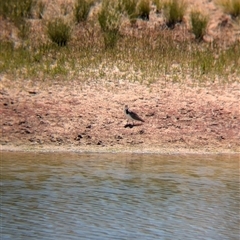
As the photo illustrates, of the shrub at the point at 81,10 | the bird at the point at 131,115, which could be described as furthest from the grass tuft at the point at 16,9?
the bird at the point at 131,115

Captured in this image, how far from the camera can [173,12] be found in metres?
15.1

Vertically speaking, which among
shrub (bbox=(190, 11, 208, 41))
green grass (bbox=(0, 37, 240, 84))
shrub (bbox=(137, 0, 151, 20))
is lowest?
green grass (bbox=(0, 37, 240, 84))

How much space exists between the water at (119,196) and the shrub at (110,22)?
377 centimetres

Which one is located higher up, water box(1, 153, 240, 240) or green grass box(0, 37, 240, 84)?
green grass box(0, 37, 240, 84)

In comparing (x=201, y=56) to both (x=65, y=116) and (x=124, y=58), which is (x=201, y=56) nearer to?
(x=124, y=58)

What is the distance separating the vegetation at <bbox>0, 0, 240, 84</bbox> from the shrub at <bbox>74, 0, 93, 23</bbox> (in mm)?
91

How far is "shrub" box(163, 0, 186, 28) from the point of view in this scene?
15031 millimetres

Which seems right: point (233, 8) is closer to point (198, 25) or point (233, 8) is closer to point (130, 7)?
point (198, 25)

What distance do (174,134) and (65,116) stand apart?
152 cm

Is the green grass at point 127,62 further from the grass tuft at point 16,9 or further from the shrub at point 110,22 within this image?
the grass tuft at point 16,9

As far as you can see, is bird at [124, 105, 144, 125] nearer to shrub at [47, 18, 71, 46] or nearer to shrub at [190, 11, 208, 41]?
shrub at [47, 18, 71, 46]

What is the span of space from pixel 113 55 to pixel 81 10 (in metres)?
1.98

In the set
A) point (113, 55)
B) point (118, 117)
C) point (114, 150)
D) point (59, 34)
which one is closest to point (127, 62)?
point (113, 55)

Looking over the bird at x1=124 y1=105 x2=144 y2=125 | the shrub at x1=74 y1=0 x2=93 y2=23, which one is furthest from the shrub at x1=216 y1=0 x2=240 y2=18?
the bird at x1=124 y1=105 x2=144 y2=125
